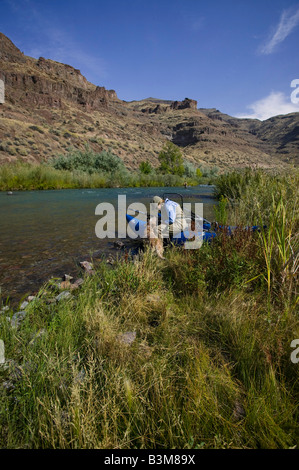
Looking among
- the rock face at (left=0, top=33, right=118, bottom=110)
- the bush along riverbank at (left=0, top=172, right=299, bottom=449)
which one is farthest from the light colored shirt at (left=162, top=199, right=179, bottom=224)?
the rock face at (left=0, top=33, right=118, bottom=110)

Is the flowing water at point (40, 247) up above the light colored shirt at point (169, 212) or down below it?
below

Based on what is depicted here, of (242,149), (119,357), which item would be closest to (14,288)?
(119,357)

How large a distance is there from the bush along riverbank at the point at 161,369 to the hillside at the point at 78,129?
→ 40.8 ft

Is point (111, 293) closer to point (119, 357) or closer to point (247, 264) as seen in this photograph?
point (119, 357)

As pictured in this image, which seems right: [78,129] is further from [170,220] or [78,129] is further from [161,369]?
[161,369]

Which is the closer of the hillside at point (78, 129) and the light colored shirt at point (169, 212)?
the light colored shirt at point (169, 212)

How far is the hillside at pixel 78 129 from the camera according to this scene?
4498 cm

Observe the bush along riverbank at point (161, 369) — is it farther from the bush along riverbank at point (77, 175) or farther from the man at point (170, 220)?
the bush along riverbank at point (77, 175)

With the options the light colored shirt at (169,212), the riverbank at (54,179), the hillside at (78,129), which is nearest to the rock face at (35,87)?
the hillside at (78,129)

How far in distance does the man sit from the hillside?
29.5ft

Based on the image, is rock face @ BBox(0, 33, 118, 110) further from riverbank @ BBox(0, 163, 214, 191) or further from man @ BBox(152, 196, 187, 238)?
man @ BBox(152, 196, 187, 238)

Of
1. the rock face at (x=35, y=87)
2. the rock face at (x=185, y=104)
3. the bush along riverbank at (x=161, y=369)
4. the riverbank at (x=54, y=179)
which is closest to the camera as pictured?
the bush along riverbank at (x=161, y=369)

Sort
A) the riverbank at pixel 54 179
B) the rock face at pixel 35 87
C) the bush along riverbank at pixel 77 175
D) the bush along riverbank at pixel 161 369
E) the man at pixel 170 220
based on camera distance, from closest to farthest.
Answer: the bush along riverbank at pixel 161 369 → the man at pixel 170 220 → the riverbank at pixel 54 179 → the bush along riverbank at pixel 77 175 → the rock face at pixel 35 87

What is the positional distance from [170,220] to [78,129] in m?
63.8
